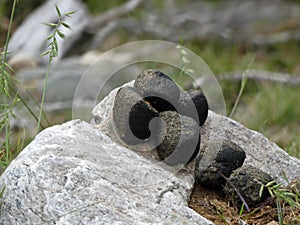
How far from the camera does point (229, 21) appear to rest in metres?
10.0

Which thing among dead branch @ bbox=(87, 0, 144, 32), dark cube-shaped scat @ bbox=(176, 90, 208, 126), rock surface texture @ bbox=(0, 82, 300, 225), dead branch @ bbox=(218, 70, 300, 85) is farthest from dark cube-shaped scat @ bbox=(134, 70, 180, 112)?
dead branch @ bbox=(87, 0, 144, 32)

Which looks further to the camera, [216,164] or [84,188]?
[216,164]

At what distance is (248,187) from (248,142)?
55cm

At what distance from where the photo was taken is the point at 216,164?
3.14 meters

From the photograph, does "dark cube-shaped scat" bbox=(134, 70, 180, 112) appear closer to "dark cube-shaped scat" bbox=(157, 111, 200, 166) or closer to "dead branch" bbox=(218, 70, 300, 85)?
"dark cube-shaped scat" bbox=(157, 111, 200, 166)

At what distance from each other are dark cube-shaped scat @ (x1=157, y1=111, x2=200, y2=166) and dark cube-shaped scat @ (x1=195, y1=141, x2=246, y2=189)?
2.6 inches

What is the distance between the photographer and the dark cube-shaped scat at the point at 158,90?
3.19 metres

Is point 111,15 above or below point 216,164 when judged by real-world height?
below

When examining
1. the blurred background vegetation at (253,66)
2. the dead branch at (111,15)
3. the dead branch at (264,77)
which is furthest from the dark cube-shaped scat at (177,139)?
the dead branch at (111,15)

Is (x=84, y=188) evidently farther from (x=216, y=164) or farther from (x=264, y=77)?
(x=264, y=77)

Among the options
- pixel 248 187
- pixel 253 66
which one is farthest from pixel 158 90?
pixel 253 66

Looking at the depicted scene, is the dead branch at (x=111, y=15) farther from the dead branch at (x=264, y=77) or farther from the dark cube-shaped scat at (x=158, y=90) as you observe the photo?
the dark cube-shaped scat at (x=158, y=90)

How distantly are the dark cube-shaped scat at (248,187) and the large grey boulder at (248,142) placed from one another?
0.25 meters

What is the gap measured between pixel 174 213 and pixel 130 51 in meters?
7.07
